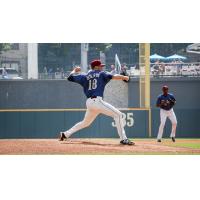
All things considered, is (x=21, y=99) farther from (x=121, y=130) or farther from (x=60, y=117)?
(x=121, y=130)

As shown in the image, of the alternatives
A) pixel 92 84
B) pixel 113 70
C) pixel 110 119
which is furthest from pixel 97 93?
pixel 113 70

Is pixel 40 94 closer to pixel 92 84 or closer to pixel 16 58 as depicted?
pixel 16 58

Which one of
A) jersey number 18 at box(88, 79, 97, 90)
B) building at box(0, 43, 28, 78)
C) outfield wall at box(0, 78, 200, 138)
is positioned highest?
building at box(0, 43, 28, 78)

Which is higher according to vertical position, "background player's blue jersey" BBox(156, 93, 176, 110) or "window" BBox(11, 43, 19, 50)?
"window" BBox(11, 43, 19, 50)

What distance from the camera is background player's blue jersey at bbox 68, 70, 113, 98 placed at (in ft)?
41.0

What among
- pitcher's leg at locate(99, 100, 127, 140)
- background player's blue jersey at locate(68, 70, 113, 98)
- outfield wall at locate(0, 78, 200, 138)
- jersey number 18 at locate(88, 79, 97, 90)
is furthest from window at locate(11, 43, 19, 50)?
pitcher's leg at locate(99, 100, 127, 140)

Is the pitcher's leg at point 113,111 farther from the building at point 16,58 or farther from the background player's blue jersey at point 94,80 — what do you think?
the building at point 16,58

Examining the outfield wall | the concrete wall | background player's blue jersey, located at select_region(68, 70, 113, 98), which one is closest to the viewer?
background player's blue jersey, located at select_region(68, 70, 113, 98)

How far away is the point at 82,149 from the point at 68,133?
1224 mm

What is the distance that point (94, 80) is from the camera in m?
12.5

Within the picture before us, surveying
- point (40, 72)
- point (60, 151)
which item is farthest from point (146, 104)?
point (60, 151)

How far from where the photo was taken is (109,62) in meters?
22.4

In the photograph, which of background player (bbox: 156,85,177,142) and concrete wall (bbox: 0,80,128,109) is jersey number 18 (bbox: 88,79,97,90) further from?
concrete wall (bbox: 0,80,128,109)

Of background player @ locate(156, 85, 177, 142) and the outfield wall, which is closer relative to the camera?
background player @ locate(156, 85, 177, 142)
